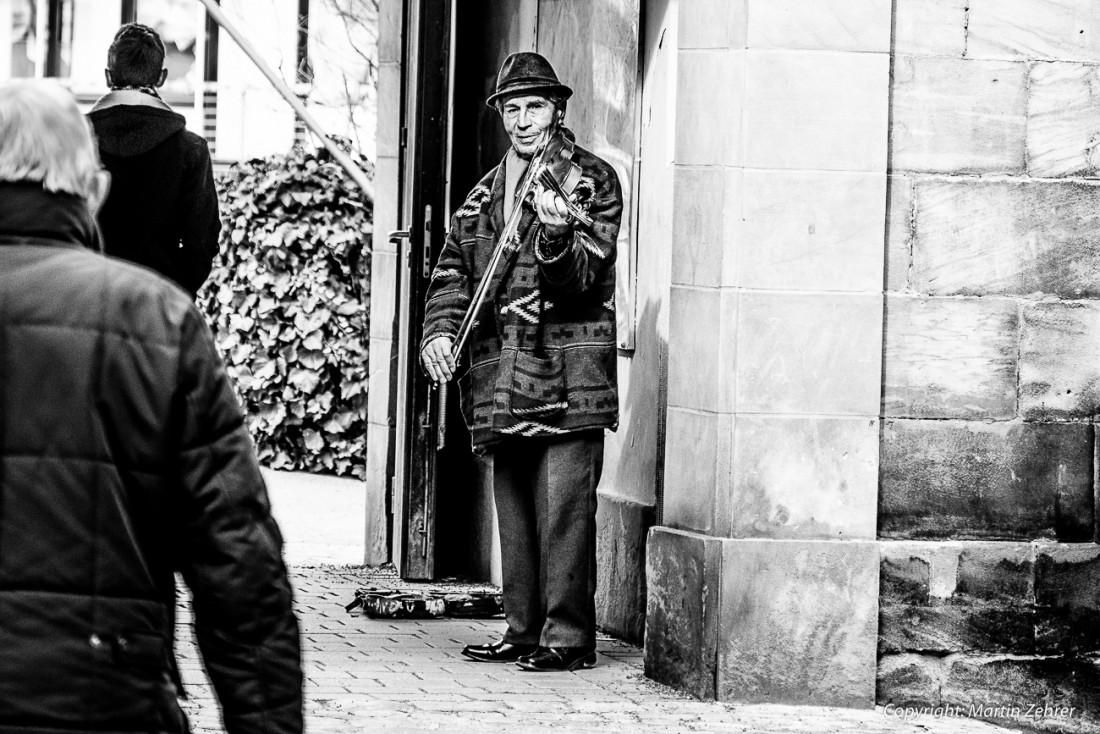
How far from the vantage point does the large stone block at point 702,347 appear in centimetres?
605

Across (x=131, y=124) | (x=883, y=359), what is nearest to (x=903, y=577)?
(x=883, y=359)

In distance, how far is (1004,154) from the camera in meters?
6.26

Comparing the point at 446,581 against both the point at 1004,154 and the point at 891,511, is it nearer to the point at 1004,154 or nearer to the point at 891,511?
the point at 891,511

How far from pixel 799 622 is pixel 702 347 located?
0.96 metres

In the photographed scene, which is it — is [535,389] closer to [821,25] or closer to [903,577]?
[903,577]

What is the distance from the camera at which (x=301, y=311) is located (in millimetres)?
13922

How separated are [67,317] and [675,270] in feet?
12.7

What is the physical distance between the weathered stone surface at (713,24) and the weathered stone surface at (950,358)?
1038 mm

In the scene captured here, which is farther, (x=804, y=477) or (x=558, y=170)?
(x=558, y=170)

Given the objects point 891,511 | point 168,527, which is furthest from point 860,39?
point 168,527

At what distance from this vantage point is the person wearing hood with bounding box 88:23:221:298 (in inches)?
250

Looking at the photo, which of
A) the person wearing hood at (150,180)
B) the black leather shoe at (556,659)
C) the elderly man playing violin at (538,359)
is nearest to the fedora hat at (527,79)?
the elderly man playing violin at (538,359)

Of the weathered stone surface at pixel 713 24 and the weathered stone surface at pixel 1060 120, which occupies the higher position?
the weathered stone surface at pixel 713 24

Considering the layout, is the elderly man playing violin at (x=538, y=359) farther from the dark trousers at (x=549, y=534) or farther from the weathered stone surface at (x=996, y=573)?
the weathered stone surface at (x=996, y=573)
